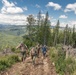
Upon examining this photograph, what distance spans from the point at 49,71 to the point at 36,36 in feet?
215

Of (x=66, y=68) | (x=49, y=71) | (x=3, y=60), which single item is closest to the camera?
(x=66, y=68)

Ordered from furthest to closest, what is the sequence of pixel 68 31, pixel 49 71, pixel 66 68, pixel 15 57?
pixel 68 31 → pixel 15 57 → pixel 49 71 → pixel 66 68

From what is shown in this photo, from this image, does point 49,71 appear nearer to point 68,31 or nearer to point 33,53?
point 33,53

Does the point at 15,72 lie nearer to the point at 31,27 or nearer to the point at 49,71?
the point at 49,71

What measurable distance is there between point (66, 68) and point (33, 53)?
16.0ft

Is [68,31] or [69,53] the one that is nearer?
[69,53]

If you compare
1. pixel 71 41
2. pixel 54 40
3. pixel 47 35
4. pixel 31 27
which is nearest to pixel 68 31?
pixel 71 41

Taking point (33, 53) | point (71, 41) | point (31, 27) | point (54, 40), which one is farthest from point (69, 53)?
point (71, 41)

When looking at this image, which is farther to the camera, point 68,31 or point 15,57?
point 68,31

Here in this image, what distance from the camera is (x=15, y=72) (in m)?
16.0

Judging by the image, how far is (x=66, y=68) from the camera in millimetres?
15609

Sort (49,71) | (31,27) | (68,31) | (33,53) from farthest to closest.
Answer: (68,31) → (31,27) → (33,53) → (49,71)

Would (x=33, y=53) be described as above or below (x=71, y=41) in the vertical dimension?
above

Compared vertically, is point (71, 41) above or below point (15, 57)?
below
